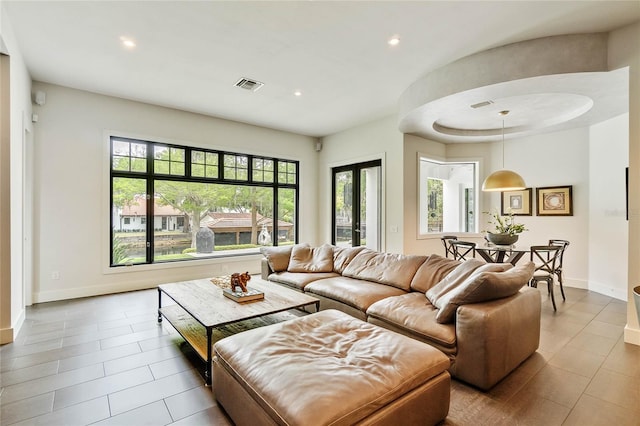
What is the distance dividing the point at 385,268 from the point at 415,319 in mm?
1249

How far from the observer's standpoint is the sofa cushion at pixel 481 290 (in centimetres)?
226

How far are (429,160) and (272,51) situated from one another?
12.5 feet

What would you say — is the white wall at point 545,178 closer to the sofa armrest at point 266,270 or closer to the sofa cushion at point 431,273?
the sofa cushion at point 431,273

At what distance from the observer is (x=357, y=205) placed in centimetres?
647

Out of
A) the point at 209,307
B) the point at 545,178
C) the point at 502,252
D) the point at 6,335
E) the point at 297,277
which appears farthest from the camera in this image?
the point at 545,178

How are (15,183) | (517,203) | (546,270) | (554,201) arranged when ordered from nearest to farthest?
(15,183) < (546,270) < (554,201) < (517,203)

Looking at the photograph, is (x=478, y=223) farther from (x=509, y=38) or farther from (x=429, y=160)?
(x=509, y=38)

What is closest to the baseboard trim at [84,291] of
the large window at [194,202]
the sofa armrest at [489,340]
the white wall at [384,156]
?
the large window at [194,202]

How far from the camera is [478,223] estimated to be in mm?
6305

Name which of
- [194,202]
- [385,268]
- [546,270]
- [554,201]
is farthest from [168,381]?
[554,201]

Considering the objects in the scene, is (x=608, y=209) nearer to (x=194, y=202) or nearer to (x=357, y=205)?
(x=357, y=205)

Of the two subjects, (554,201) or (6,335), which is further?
(554,201)

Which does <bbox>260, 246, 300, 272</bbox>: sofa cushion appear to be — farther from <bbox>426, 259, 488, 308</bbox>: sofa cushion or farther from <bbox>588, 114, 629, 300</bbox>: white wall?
<bbox>588, 114, 629, 300</bbox>: white wall

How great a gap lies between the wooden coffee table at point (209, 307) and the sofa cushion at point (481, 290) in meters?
1.20
